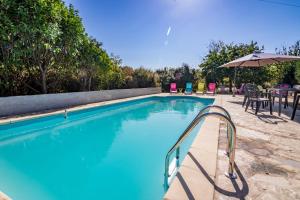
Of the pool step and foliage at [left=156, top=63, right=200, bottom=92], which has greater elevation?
foliage at [left=156, top=63, right=200, bottom=92]

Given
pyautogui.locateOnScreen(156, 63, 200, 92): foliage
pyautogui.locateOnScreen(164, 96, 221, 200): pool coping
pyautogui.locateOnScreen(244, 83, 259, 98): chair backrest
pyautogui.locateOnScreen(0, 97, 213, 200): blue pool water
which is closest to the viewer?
pyautogui.locateOnScreen(164, 96, 221, 200): pool coping

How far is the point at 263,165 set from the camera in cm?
286

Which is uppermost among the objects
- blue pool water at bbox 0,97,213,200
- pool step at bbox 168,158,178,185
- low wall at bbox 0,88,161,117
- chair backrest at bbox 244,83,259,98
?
chair backrest at bbox 244,83,259,98

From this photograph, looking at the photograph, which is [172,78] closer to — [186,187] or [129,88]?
[129,88]

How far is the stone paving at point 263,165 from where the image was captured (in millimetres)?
2205

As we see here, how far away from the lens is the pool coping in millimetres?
A: 2131

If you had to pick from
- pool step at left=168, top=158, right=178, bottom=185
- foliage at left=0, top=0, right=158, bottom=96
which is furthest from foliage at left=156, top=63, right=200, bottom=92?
pool step at left=168, top=158, right=178, bottom=185

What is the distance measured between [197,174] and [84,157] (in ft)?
9.58

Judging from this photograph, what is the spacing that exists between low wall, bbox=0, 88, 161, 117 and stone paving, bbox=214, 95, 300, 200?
6.91 meters

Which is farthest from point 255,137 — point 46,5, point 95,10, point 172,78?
point 172,78

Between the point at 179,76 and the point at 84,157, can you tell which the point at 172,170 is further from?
the point at 179,76

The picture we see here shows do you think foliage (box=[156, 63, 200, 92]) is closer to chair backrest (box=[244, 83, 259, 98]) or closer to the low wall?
the low wall

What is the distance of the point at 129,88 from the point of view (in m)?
15.9

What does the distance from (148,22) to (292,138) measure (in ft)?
40.3
